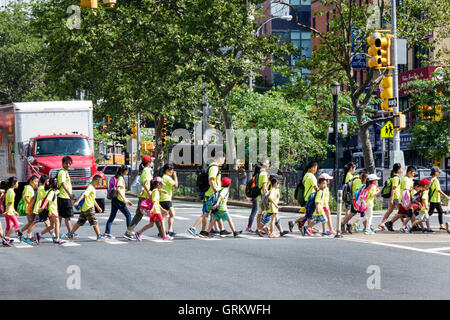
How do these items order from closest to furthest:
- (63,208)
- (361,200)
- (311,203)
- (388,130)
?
(63,208)
(311,203)
(361,200)
(388,130)

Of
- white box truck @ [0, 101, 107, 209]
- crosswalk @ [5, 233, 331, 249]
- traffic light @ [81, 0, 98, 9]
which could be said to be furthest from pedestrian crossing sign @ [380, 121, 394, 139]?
traffic light @ [81, 0, 98, 9]

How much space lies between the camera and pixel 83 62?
121 ft

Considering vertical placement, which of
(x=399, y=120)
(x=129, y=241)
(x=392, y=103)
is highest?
(x=392, y=103)

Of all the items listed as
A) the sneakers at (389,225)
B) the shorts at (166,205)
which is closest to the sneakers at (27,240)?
the shorts at (166,205)

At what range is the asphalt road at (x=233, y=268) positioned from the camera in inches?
390

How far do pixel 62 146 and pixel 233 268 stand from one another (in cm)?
1549

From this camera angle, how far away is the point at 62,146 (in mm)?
26750

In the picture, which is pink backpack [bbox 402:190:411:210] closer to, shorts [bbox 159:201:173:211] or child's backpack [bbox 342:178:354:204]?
child's backpack [bbox 342:178:354:204]

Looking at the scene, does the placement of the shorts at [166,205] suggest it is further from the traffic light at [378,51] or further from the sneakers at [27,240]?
the traffic light at [378,51]

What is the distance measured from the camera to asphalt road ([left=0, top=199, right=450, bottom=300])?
9914mm

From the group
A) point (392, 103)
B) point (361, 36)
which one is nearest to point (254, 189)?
point (392, 103)

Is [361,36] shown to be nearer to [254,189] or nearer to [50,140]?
[50,140]

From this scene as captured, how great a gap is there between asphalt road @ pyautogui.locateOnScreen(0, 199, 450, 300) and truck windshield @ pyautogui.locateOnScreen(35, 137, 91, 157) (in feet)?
28.6

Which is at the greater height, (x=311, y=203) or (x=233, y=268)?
(x=311, y=203)
